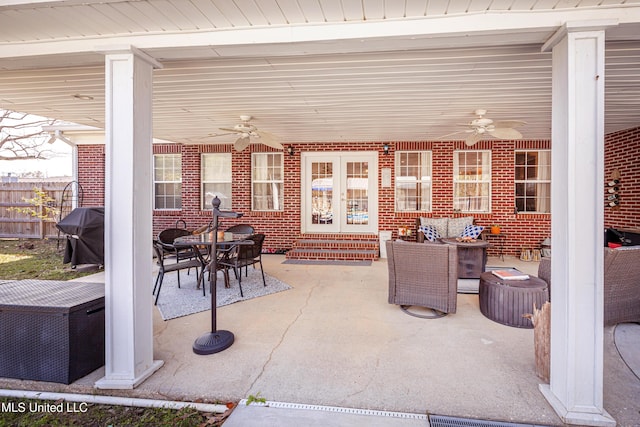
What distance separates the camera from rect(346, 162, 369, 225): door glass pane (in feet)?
25.7

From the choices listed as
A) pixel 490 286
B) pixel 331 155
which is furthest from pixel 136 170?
pixel 331 155

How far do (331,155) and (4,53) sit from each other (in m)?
6.02

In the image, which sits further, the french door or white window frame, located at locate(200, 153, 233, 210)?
white window frame, located at locate(200, 153, 233, 210)

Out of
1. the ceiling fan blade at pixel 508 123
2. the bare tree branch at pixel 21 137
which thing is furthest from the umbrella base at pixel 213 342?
the bare tree branch at pixel 21 137

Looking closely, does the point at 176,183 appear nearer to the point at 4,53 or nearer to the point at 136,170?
the point at 4,53

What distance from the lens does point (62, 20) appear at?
2.23 m

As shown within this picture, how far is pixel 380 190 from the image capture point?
7676mm

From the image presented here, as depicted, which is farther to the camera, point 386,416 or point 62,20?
point 62,20

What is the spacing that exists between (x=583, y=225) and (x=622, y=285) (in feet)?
6.36

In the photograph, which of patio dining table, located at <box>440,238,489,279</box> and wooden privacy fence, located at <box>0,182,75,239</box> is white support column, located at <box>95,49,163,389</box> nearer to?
patio dining table, located at <box>440,238,489,279</box>

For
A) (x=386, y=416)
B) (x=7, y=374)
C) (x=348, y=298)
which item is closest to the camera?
(x=386, y=416)

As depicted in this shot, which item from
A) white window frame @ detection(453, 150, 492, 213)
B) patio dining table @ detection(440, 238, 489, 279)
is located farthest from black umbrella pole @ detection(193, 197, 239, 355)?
white window frame @ detection(453, 150, 492, 213)

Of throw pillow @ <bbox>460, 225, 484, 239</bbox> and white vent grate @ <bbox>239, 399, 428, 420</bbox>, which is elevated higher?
throw pillow @ <bbox>460, 225, 484, 239</bbox>

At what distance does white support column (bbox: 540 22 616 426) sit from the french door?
5729 mm
